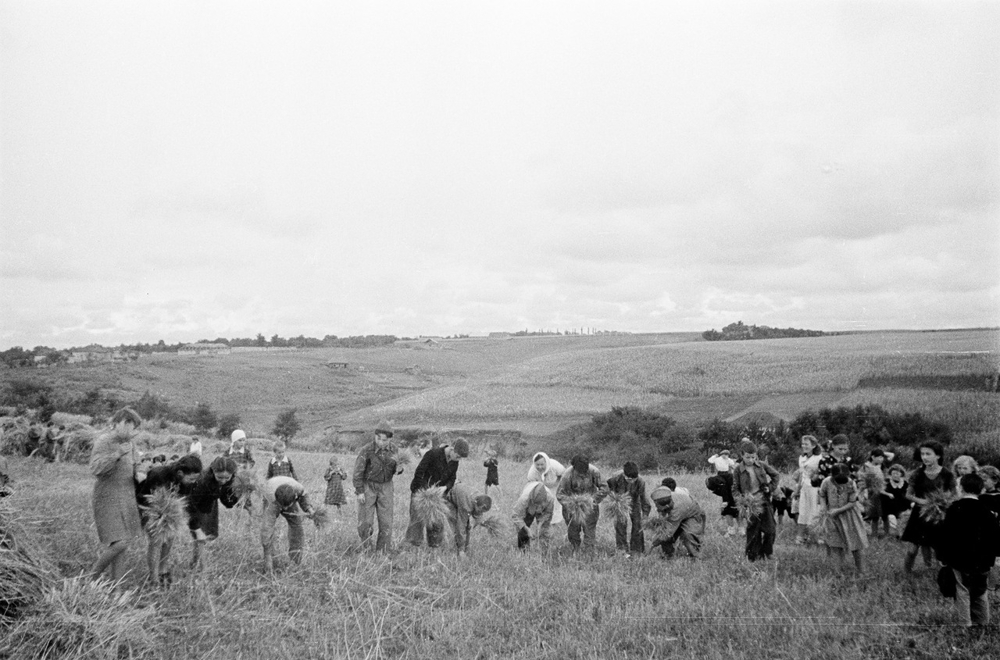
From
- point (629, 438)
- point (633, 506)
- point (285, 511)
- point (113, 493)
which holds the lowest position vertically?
point (629, 438)

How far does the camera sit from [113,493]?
6.81 metres

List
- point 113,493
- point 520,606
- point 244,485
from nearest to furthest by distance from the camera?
point 113,493, point 520,606, point 244,485

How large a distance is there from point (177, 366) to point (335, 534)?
3767cm

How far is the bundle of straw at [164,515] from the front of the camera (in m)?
7.14

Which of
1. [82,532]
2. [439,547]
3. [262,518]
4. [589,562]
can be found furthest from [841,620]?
[82,532]

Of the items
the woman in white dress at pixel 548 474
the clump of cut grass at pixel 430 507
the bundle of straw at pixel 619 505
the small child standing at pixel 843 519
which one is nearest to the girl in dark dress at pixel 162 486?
the clump of cut grass at pixel 430 507

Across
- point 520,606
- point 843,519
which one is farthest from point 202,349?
point 843,519

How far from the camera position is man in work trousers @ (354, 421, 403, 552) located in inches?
377

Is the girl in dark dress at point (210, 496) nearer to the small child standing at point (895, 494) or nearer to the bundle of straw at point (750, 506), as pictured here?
the bundle of straw at point (750, 506)

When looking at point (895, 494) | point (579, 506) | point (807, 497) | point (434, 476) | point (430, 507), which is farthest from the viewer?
point (807, 497)

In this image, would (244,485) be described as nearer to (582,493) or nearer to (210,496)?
(210,496)

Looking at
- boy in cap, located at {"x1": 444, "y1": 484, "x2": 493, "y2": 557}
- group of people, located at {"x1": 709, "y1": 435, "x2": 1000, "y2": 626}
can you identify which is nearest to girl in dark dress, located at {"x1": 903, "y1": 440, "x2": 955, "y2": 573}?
group of people, located at {"x1": 709, "y1": 435, "x2": 1000, "y2": 626}

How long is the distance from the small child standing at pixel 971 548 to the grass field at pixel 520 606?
280 mm

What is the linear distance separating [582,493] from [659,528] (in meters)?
1.27
